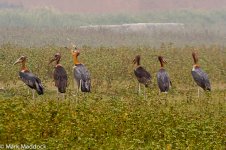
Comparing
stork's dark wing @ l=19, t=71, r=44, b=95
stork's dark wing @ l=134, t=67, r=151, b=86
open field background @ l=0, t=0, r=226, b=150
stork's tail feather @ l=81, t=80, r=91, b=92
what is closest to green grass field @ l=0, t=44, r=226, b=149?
open field background @ l=0, t=0, r=226, b=150

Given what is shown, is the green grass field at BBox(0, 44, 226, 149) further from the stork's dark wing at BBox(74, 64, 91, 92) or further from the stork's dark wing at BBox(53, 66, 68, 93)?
the stork's dark wing at BBox(74, 64, 91, 92)

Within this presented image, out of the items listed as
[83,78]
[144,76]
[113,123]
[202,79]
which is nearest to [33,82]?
[83,78]

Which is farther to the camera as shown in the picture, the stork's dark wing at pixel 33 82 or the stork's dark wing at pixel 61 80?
the stork's dark wing at pixel 61 80

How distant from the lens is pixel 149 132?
16000 mm

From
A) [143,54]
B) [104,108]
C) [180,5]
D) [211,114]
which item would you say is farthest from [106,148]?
[180,5]

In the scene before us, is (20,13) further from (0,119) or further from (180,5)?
→ (0,119)

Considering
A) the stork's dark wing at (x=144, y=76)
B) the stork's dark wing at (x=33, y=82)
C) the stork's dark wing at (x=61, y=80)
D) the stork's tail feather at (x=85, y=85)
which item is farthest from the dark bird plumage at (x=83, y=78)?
the stork's dark wing at (x=144, y=76)

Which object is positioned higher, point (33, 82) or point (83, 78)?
point (83, 78)

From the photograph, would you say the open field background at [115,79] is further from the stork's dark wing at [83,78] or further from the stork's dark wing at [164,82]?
the stork's dark wing at [83,78]

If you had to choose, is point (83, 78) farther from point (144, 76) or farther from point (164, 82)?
point (164, 82)

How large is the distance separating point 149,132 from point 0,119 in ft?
12.4

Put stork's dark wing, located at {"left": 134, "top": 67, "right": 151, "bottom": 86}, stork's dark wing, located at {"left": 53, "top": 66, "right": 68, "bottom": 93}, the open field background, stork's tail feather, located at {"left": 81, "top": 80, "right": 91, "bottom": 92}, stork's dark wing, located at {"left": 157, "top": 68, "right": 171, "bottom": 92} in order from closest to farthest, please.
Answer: the open field background, stork's dark wing, located at {"left": 53, "top": 66, "right": 68, "bottom": 93}, stork's tail feather, located at {"left": 81, "top": 80, "right": 91, "bottom": 92}, stork's dark wing, located at {"left": 157, "top": 68, "right": 171, "bottom": 92}, stork's dark wing, located at {"left": 134, "top": 67, "right": 151, "bottom": 86}

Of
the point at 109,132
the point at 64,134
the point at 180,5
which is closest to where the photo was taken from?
the point at 64,134

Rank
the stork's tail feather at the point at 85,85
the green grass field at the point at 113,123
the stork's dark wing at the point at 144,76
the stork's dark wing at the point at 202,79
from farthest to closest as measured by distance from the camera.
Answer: the stork's dark wing at the point at 144,76
the stork's dark wing at the point at 202,79
the stork's tail feather at the point at 85,85
the green grass field at the point at 113,123
